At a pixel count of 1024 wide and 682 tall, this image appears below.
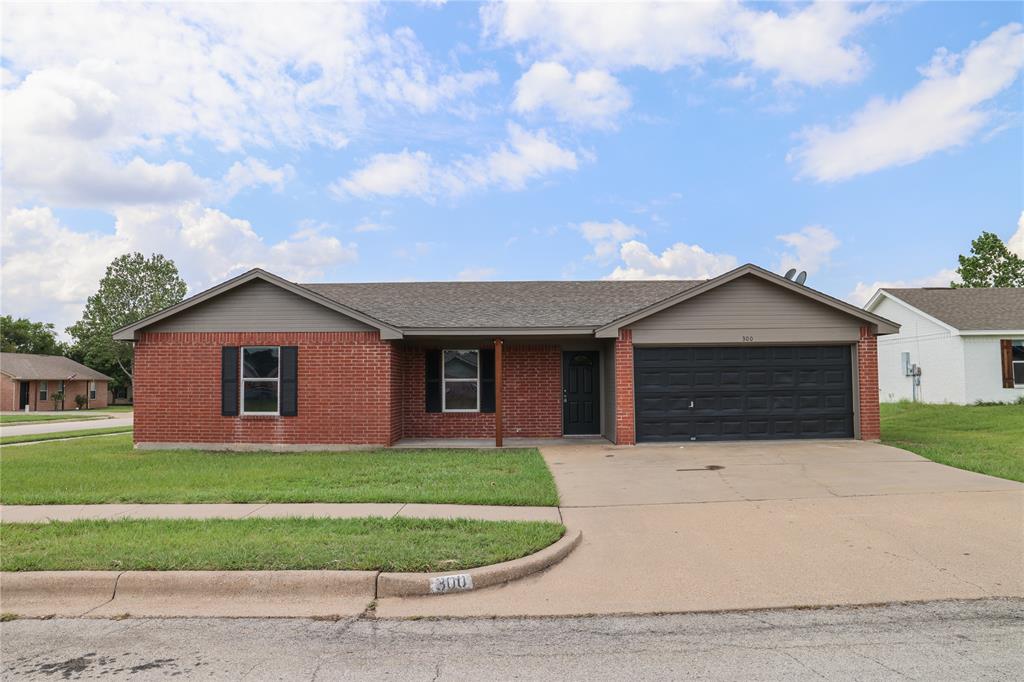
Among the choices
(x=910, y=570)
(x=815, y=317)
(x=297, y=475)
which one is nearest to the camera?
(x=910, y=570)

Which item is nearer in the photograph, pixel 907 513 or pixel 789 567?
pixel 789 567

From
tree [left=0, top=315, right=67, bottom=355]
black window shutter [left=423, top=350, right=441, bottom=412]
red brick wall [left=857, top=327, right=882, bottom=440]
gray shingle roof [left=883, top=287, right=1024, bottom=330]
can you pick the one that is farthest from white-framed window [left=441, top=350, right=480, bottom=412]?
tree [left=0, top=315, right=67, bottom=355]

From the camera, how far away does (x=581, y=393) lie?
1572cm

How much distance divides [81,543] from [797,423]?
12.7 metres

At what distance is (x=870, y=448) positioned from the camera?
12.4 meters

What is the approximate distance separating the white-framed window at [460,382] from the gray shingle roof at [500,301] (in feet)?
3.60

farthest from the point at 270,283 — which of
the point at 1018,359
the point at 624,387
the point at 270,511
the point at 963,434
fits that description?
the point at 1018,359

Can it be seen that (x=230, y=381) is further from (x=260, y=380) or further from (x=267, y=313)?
(x=267, y=313)

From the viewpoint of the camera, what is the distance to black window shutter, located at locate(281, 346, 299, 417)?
13812 mm

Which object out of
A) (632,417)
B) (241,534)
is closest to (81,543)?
(241,534)

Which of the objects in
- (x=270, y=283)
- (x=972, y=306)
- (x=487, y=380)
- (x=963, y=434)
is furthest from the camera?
(x=972, y=306)

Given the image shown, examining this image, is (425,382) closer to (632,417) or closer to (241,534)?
(632,417)

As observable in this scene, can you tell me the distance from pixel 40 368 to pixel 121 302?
10.3m

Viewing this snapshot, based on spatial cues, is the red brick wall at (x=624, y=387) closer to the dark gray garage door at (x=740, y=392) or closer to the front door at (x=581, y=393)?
the dark gray garage door at (x=740, y=392)
